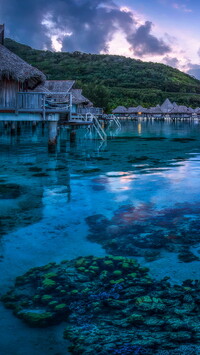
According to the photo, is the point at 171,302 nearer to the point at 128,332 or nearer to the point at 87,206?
the point at 128,332

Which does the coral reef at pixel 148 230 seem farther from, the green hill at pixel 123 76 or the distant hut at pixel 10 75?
the green hill at pixel 123 76

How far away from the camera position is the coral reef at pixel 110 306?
376cm

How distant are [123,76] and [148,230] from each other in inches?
6236

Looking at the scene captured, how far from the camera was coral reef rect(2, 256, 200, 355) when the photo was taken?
3760 millimetres

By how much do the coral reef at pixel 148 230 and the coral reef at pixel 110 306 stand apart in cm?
80

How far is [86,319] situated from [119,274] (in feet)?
3.87

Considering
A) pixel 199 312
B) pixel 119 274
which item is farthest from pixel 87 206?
pixel 199 312

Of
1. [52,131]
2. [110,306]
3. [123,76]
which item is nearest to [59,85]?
[52,131]

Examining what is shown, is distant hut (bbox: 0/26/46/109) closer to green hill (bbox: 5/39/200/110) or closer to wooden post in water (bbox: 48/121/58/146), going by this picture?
wooden post in water (bbox: 48/121/58/146)

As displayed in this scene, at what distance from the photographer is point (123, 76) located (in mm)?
159000

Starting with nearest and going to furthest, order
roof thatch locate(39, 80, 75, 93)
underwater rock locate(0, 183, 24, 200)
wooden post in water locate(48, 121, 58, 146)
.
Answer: underwater rock locate(0, 183, 24, 200) → wooden post in water locate(48, 121, 58, 146) → roof thatch locate(39, 80, 75, 93)

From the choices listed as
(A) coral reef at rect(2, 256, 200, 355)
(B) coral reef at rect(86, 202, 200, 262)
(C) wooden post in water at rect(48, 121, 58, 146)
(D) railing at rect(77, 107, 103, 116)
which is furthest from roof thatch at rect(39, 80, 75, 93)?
(A) coral reef at rect(2, 256, 200, 355)

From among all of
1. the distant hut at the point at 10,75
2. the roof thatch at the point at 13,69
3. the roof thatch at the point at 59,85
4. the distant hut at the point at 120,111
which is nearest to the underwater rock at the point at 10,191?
the distant hut at the point at 10,75

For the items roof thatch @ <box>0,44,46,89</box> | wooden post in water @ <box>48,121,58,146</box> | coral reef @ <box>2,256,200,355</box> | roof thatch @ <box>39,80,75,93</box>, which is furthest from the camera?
roof thatch @ <box>39,80,75,93</box>
